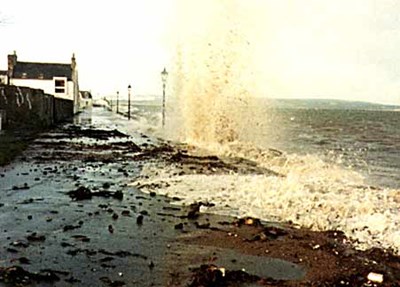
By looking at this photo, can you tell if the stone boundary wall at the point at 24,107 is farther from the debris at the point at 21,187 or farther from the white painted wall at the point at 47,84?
the white painted wall at the point at 47,84

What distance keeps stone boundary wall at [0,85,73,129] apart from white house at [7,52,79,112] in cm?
3564

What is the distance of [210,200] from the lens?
11.5 meters

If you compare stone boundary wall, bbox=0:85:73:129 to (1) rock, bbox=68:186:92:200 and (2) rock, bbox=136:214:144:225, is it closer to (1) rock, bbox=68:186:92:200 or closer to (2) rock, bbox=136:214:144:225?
(1) rock, bbox=68:186:92:200

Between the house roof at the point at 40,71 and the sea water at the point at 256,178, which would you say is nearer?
the sea water at the point at 256,178

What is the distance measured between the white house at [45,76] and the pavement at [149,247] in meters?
71.0

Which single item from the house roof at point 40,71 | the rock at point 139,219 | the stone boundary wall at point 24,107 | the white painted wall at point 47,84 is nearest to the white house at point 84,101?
the house roof at point 40,71

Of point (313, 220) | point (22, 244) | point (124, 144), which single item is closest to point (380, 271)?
point (313, 220)

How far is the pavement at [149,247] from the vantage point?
637cm

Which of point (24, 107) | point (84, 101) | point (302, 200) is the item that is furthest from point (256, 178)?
point (84, 101)

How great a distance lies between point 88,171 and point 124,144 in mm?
11640

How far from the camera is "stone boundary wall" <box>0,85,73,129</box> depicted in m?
33.1

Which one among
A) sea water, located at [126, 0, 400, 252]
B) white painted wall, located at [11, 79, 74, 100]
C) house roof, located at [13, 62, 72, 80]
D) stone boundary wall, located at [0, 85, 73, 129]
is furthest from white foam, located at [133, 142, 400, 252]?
house roof, located at [13, 62, 72, 80]

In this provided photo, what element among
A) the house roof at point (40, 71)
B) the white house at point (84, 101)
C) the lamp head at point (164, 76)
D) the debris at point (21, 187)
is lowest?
the white house at point (84, 101)

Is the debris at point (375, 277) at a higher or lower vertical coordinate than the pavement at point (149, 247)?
higher
